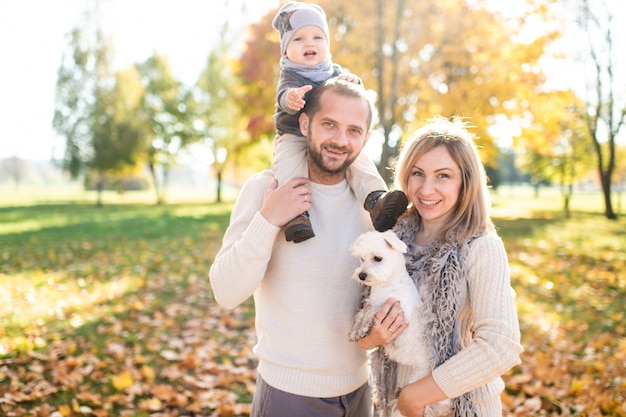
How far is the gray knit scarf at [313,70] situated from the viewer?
2.90m

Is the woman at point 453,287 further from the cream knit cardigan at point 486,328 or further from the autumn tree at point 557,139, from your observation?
the autumn tree at point 557,139

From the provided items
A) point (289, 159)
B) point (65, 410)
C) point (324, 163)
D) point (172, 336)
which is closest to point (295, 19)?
point (289, 159)

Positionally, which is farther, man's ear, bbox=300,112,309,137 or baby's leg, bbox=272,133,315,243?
man's ear, bbox=300,112,309,137

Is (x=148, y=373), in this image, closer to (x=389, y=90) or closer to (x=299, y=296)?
(x=299, y=296)

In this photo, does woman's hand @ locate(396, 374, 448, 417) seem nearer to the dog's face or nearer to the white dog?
the white dog

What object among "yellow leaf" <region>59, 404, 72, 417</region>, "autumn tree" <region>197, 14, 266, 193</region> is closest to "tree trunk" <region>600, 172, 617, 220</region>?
"autumn tree" <region>197, 14, 266, 193</region>

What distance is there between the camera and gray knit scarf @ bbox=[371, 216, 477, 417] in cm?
197

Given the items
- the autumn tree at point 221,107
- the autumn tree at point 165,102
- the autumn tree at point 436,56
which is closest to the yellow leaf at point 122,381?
the autumn tree at point 436,56

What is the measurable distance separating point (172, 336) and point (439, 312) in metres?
4.63

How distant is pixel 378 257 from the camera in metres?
2.04

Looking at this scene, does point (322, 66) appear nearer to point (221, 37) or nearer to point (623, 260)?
point (623, 260)

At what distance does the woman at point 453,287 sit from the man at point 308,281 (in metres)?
0.23

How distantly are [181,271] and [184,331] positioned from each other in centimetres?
308

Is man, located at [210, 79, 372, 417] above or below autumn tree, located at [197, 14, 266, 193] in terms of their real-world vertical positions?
below
